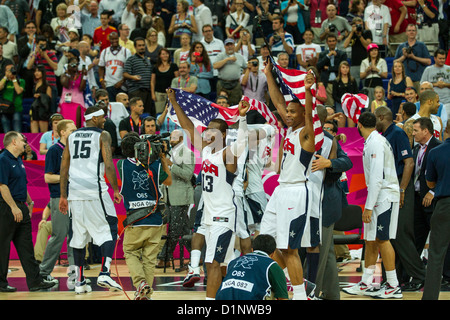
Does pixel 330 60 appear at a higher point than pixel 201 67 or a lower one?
higher

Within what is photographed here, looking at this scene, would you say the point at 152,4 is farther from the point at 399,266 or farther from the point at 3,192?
the point at 399,266

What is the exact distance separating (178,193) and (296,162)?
4647 mm

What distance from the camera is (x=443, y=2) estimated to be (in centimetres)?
1800

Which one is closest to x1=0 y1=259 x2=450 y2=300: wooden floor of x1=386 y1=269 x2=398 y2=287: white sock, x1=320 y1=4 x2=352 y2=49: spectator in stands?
x1=386 y1=269 x2=398 y2=287: white sock

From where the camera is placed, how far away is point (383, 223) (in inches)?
353

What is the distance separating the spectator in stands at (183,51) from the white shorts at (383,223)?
827 centimetres

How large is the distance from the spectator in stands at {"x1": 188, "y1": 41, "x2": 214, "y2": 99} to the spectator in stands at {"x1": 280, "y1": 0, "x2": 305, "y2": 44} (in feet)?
10.1

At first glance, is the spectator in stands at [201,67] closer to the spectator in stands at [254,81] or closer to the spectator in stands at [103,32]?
the spectator in stands at [254,81]

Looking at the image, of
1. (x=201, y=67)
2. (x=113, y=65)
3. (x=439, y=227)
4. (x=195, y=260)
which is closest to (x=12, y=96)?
(x=113, y=65)

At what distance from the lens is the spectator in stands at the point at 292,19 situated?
17.7 m

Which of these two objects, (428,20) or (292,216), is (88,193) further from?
(428,20)

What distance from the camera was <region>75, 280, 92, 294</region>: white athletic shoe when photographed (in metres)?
9.47

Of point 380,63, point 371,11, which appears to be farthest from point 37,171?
point 371,11

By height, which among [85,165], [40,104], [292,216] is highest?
[40,104]
